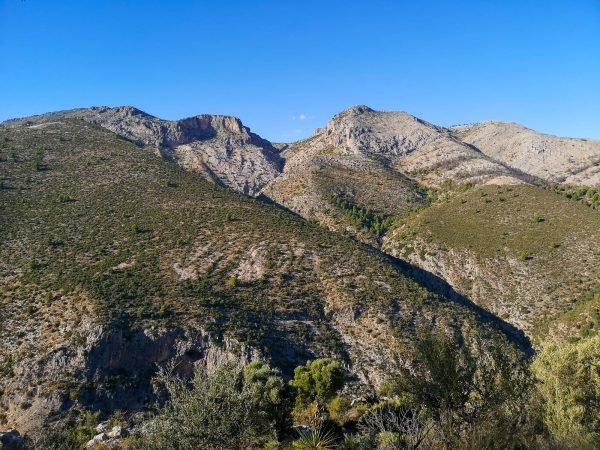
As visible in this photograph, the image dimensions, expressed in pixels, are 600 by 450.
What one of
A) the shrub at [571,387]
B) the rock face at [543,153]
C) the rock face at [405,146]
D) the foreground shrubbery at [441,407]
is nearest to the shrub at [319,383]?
the foreground shrubbery at [441,407]

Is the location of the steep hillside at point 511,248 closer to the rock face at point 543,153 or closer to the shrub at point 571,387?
the shrub at point 571,387

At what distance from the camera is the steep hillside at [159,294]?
2878 cm

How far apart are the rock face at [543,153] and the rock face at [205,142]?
60.5 meters

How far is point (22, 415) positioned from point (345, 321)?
23804 mm

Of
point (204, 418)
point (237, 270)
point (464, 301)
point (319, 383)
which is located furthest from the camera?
point (464, 301)

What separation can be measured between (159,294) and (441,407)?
2803 centimetres

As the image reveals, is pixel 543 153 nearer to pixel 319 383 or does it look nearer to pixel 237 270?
pixel 237 270

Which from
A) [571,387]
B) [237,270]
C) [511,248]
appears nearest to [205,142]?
[237,270]

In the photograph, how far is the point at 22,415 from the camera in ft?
82.5

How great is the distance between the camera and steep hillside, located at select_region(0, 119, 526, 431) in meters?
28.8

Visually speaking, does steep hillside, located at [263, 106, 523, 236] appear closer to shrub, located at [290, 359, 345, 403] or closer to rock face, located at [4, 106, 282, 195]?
rock face, located at [4, 106, 282, 195]

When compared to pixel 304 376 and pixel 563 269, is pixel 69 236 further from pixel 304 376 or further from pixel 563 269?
pixel 563 269

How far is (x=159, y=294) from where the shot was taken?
120 feet

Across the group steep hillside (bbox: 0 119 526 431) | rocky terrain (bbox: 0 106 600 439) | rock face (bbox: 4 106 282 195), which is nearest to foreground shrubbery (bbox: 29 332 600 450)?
rocky terrain (bbox: 0 106 600 439)
